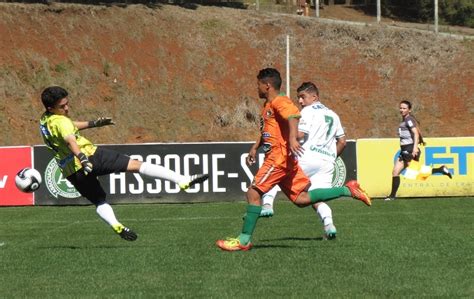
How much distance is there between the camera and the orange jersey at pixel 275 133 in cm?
1093

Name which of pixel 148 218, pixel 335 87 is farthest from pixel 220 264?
pixel 335 87

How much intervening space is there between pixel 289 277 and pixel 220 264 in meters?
1.16

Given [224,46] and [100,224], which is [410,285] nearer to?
[100,224]

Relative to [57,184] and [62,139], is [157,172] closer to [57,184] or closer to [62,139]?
[62,139]

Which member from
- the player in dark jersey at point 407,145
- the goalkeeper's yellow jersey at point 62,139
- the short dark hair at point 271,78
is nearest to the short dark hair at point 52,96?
the goalkeeper's yellow jersey at point 62,139

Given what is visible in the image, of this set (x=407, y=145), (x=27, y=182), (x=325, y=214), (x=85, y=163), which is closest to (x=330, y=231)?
(x=325, y=214)

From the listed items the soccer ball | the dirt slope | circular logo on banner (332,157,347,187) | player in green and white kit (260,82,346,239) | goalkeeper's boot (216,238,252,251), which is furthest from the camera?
the dirt slope

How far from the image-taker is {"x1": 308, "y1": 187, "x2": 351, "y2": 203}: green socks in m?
11.5

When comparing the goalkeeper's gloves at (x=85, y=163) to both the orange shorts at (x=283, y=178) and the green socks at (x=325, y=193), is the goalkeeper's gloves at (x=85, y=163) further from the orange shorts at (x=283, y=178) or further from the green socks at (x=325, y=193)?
the green socks at (x=325, y=193)

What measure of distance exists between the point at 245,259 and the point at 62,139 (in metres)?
2.72

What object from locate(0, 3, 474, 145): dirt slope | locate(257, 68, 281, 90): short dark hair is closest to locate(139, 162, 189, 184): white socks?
locate(257, 68, 281, 90): short dark hair

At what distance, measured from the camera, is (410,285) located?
8.31 m

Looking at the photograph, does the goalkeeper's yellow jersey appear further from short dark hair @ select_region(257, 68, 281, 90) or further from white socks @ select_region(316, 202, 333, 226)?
white socks @ select_region(316, 202, 333, 226)

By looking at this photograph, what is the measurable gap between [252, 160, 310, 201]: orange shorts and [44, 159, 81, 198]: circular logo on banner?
12.1 metres
